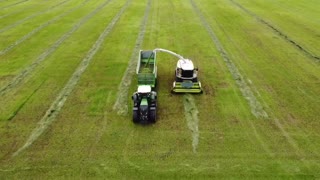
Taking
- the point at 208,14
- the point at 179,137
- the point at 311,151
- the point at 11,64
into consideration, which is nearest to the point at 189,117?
the point at 179,137

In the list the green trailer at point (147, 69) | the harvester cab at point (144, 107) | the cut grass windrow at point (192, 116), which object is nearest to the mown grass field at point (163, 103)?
the cut grass windrow at point (192, 116)

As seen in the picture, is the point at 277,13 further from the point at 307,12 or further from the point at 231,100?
the point at 231,100

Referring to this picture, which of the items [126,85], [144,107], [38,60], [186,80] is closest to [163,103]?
[186,80]

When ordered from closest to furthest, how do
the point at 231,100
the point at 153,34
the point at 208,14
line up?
the point at 231,100
the point at 153,34
the point at 208,14

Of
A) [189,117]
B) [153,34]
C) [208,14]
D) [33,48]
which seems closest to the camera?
[189,117]

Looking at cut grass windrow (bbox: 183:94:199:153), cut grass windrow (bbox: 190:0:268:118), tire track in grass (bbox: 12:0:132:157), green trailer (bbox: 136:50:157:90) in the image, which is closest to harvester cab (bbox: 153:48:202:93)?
cut grass windrow (bbox: 183:94:199:153)

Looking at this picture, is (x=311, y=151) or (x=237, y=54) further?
(x=237, y=54)
